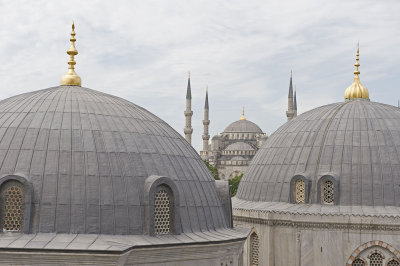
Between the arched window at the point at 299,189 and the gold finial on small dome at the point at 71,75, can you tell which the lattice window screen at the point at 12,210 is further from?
the arched window at the point at 299,189

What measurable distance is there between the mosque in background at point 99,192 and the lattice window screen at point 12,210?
0.07 ft

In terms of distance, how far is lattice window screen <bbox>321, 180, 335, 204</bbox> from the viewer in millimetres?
24719

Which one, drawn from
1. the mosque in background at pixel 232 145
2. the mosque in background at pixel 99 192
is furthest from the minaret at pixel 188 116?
the mosque in background at pixel 99 192

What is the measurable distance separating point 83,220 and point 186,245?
8.09 ft

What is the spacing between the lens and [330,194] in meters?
24.8

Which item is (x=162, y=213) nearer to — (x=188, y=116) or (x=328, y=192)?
(x=328, y=192)

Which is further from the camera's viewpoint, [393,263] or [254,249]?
[254,249]

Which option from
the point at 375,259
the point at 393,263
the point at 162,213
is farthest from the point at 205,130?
the point at 162,213

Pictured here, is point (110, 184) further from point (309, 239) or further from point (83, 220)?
point (309, 239)

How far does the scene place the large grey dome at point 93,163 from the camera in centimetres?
1518

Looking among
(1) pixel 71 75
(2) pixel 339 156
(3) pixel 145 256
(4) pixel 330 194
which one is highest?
(1) pixel 71 75

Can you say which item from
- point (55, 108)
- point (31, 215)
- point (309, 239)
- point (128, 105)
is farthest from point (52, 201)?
point (309, 239)

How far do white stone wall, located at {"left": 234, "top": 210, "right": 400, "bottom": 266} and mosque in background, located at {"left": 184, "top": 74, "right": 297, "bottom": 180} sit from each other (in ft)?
254

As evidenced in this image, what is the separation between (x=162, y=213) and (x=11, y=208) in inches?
136
